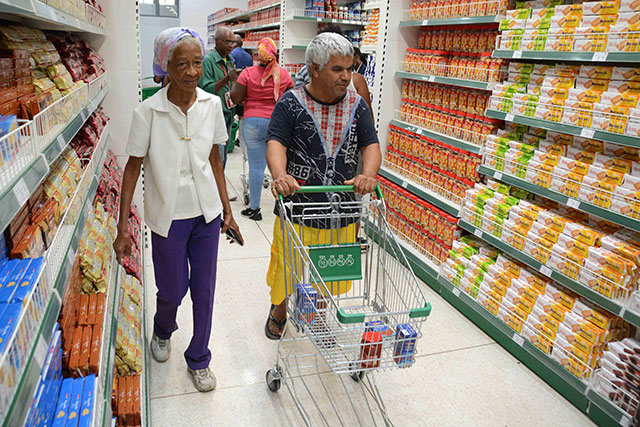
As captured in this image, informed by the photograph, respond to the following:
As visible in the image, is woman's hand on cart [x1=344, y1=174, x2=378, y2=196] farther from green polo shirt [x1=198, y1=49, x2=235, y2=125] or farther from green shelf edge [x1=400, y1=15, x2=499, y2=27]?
green polo shirt [x1=198, y1=49, x2=235, y2=125]

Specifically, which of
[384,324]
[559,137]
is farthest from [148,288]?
[559,137]

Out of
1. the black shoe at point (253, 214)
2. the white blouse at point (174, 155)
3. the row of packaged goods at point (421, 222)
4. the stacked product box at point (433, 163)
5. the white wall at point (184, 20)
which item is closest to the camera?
the white blouse at point (174, 155)

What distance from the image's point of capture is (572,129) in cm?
274

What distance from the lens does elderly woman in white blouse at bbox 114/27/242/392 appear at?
210 cm

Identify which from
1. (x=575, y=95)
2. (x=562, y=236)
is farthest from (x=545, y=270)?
(x=575, y=95)

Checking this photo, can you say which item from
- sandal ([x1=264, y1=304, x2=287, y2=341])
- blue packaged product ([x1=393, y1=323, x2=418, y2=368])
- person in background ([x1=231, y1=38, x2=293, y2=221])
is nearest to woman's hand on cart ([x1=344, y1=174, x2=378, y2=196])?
blue packaged product ([x1=393, y1=323, x2=418, y2=368])

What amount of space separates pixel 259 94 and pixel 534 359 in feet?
11.1

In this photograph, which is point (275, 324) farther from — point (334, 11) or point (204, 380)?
point (334, 11)

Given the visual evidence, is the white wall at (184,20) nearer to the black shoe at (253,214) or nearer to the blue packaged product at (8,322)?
the black shoe at (253,214)

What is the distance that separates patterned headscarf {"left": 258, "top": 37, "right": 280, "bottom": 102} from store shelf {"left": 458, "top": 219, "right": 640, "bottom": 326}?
7.44 feet

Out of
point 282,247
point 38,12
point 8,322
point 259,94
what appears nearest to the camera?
point 8,322

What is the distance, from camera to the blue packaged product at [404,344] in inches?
71.7

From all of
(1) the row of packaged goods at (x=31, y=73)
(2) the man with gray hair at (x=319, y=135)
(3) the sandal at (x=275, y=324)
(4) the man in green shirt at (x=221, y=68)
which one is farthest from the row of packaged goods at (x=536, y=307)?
(4) the man in green shirt at (x=221, y=68)

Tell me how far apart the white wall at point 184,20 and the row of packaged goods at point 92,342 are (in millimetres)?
13261
